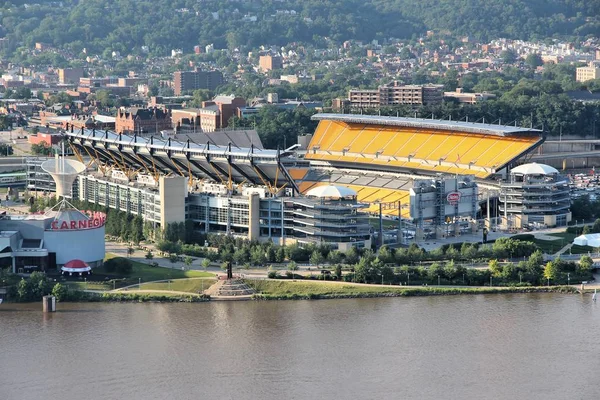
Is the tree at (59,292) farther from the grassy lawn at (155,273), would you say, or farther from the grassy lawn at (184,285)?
the grassy lawn at (155,273)

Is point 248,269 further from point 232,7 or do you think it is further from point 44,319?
point 232,7

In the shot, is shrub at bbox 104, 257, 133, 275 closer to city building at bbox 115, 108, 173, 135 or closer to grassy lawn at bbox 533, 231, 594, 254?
grassy lawn at bbox 533, 231, 594, 254

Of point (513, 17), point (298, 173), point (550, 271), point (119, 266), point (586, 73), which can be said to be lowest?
point (550, 271)

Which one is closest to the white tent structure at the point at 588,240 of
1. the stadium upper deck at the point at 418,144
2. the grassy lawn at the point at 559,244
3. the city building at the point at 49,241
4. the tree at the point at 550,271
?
the grassy lawn at the point at 559,244

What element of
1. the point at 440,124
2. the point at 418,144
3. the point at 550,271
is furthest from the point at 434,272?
the point at 418,144

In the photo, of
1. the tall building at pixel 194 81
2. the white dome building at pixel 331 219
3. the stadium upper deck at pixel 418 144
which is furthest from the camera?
the tall building at pixel 194 81

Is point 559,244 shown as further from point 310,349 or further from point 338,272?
point 310,349
